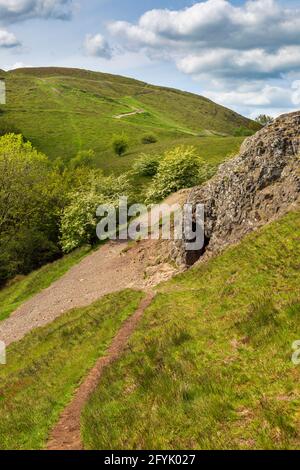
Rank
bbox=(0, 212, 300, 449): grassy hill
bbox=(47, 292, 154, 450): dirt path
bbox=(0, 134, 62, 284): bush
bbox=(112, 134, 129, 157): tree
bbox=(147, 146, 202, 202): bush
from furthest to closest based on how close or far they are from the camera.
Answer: bbox=(112, 134, 129, 157): tree < bbox=(0, 134, 62, 284): bush < bbox=(147, 146, 202, 202): bush < bbox=(47, 292, 154, 450): dirt path < bbox=(0, 212, 300, 449): grassy hill

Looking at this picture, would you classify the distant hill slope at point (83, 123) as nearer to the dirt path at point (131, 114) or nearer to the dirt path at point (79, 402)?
the dirt path at point (131, 114)

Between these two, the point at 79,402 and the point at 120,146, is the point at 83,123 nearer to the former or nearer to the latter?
the point at 120,146

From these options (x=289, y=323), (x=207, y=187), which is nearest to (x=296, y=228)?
(x=289, y=323)

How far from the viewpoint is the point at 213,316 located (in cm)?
1672

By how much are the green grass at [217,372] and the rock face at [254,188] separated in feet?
17.3

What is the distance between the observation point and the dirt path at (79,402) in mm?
11562

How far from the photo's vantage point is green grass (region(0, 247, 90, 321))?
38.9 m

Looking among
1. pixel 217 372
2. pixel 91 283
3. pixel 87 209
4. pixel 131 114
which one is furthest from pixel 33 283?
pixel 131 114

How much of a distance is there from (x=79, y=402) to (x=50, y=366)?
5471 millimetres

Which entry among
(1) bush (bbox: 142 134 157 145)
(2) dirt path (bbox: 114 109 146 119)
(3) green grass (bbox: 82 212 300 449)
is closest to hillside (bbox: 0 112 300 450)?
(3) green grass (bbox: 82 212 300 449)

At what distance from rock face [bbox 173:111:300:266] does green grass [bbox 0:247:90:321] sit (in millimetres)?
14688

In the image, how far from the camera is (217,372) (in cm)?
1177

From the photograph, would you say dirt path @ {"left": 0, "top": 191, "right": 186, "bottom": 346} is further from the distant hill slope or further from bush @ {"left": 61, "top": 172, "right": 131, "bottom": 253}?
the distant hill slope
